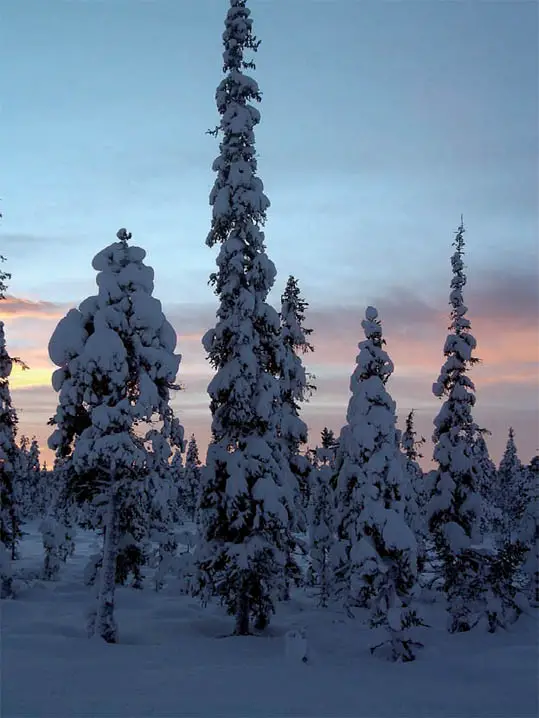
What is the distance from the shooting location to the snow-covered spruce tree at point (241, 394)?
68.8 ft

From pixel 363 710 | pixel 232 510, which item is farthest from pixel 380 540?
pixel 363 710

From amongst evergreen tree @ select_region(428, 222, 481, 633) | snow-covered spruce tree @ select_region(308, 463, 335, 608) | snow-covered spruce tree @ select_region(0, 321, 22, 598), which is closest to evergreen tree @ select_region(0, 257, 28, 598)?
snow-covered spruce tree @ select_region(0, 321, 22, 598)

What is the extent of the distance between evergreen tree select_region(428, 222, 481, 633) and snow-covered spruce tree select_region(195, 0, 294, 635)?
9.35 metres

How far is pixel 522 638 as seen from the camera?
26234 mm

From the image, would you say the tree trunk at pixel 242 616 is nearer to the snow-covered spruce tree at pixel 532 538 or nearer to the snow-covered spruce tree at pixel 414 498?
the snow-covered spruce tree at pixel 414 498

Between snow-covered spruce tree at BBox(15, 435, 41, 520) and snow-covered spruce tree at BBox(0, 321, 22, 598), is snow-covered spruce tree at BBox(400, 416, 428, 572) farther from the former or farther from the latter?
snow-covered spruce tree at BBox(15, 435, 41, 520)

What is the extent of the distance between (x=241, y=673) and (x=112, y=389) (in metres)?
Answer: 8.89

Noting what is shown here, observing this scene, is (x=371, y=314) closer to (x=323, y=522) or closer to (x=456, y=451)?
(x=456, y=451)

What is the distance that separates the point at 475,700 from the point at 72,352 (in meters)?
14.8

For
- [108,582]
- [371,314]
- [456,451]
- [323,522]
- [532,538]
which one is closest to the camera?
[108,582]

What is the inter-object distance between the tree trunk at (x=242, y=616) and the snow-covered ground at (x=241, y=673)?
698 mm

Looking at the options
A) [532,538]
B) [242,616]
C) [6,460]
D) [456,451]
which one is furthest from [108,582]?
[532,538]

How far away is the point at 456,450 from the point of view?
28.5m

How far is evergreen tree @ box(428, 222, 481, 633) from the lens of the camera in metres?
28.2
